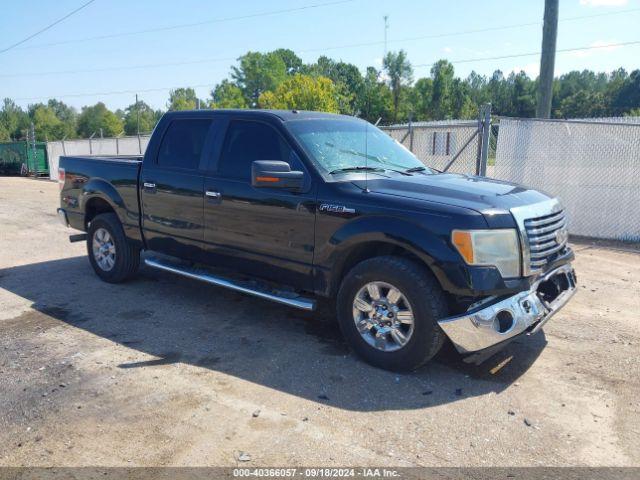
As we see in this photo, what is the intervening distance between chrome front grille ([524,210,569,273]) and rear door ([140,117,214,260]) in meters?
3.04

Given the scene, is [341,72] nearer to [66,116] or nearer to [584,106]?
[584,106]

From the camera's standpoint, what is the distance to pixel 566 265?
464cm

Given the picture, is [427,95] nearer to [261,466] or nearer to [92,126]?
[92,126]

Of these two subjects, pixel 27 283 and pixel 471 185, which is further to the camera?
pixel 27 283

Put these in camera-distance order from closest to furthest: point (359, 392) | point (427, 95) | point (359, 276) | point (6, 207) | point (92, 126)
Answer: point (359, 392), point (359, 276), point (6, 207), point (427, 95), point (92, 126)

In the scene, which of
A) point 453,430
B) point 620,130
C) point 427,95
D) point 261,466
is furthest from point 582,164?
point 427,95

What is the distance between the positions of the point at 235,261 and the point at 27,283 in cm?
322

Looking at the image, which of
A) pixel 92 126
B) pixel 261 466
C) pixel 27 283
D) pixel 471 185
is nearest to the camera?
pixel 261 466

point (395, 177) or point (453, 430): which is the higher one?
point (395, 177)

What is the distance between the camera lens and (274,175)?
432cm

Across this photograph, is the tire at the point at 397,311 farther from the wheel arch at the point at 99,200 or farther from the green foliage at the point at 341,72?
the green foliage at the point at 341,72

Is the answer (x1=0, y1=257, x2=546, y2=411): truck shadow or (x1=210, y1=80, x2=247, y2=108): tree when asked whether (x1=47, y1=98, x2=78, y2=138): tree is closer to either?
(x1=210, y1=80, x2=247, y2=108): tree

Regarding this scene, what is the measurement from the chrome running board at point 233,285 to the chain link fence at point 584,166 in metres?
5.78

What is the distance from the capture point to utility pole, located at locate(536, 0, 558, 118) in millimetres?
10242
